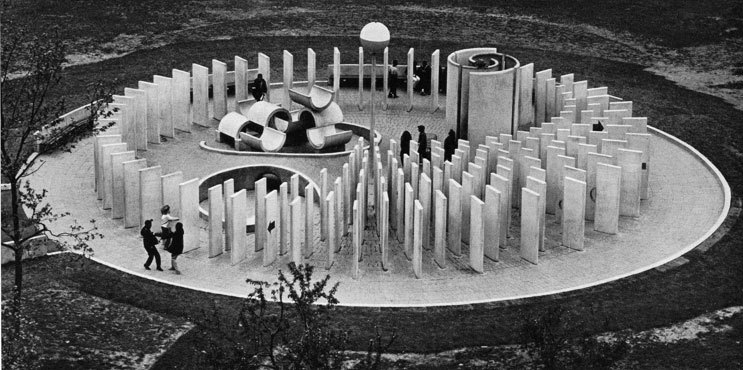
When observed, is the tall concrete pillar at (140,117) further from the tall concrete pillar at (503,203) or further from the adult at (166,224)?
the tall concrete pillar at (503,203)

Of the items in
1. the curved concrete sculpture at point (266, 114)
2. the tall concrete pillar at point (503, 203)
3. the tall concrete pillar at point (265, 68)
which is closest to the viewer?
the tall concrete pillar at point (503, 203)

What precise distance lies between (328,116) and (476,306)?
15221 mm

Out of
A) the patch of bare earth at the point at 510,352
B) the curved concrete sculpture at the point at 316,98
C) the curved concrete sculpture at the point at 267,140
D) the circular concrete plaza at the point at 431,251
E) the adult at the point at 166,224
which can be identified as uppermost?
the curved concrete sculpture at the point at 316,98

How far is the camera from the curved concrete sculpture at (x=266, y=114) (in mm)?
48406

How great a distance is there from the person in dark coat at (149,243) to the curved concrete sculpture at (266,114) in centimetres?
1146

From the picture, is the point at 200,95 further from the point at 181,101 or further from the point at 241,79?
the point at 241,79

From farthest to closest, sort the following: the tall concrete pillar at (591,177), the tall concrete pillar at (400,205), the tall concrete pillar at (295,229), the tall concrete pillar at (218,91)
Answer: the tall concrete pillar at (218,91) < the tall concrete pillar at (591,177) < the tall concrete pillar at (400,205) < the tall concrete pillar at (295,229)

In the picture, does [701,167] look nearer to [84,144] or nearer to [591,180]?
[591,180]

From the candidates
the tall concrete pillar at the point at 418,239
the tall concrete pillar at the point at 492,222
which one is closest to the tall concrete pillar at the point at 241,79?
the tall concrete pillar at the point at 492,222

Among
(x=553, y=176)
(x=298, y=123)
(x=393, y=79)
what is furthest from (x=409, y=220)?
(x=393, y=79)

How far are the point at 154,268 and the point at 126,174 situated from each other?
13.3ft

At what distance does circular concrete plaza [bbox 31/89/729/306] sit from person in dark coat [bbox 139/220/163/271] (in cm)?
42

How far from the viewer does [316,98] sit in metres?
48.2

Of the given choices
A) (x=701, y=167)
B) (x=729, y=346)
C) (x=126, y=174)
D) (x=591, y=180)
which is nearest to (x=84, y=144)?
(x=126, y=174)
